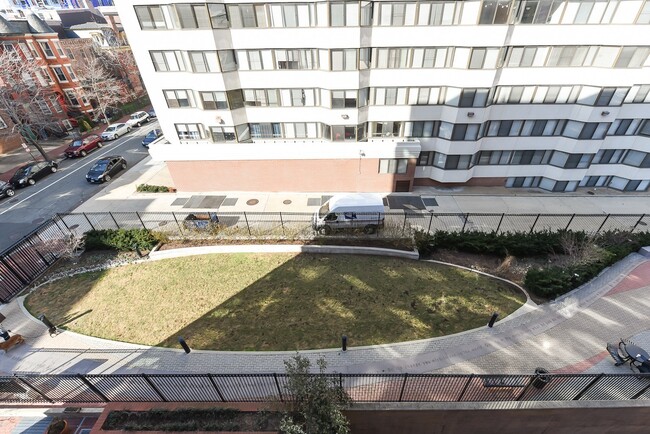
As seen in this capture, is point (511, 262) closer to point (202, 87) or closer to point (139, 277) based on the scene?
point (139, 277)

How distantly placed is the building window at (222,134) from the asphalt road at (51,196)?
1361 cm

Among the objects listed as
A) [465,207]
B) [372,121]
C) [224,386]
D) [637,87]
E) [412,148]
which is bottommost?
[465,207]

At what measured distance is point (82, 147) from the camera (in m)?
33.7

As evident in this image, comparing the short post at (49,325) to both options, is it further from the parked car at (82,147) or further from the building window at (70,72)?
the building window at (70,72)

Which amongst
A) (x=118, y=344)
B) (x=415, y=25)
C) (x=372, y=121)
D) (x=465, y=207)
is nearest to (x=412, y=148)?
(x=372, y=121)

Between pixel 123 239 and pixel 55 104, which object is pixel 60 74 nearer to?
pixel 55 104

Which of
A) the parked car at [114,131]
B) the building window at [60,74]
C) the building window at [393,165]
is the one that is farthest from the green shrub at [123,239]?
the building window at [60,74]

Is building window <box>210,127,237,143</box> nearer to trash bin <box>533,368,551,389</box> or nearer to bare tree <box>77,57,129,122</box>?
trash bin <box>533,368,551,389</box>

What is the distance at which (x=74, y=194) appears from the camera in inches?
1040

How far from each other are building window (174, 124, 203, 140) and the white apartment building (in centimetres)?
9

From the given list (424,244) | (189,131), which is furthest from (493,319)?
(189,131)

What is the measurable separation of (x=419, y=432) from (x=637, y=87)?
2702cm

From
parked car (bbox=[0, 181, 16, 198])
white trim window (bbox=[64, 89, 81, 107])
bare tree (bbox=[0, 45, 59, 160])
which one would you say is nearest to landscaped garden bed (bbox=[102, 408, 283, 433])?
parked car (bbox=[0, 181, 16, 198])

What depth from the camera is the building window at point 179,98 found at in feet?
71.7
